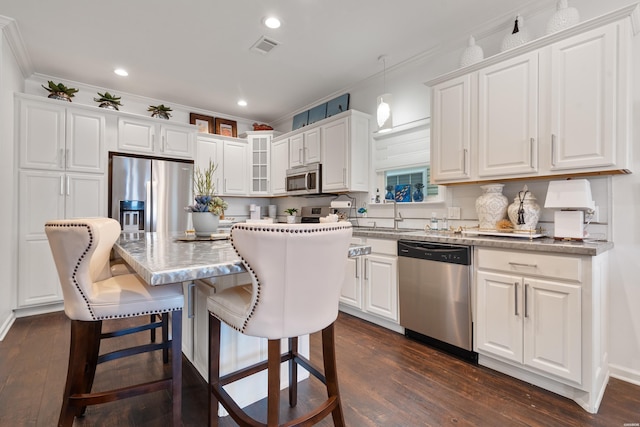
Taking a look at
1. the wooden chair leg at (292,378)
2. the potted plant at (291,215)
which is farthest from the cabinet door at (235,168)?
the wooden chair leg at (292,378)

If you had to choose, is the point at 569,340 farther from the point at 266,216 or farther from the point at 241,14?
the point at 266,216

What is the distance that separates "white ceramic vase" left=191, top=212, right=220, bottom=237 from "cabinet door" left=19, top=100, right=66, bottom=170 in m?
2.50

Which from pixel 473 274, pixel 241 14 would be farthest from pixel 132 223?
pixel 473 274

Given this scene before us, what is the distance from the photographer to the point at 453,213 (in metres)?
2.85

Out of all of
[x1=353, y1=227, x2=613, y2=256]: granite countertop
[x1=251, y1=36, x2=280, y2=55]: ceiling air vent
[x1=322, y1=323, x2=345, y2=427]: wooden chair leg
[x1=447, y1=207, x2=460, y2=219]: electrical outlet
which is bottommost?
[x1=322, y1=323, x2=345, y2=427]: wooden chair leg

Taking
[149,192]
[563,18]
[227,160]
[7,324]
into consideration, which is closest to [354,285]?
[563,18]

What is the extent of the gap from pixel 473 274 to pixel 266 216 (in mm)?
4014

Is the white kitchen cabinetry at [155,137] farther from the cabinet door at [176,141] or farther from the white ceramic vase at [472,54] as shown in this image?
the white ceramic vase at [472,54]

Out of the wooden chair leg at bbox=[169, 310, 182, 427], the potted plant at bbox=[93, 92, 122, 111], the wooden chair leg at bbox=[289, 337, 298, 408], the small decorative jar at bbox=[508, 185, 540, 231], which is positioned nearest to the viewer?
the wooden chair leg at bbox=[169, 310, 182, 427]

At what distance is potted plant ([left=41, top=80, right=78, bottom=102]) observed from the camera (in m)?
3.40

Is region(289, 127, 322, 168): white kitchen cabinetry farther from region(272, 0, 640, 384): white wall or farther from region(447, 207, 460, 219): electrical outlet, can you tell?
region(447, 207, 460, 219): electrical outlet

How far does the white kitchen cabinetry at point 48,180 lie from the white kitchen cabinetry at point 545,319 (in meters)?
4.14

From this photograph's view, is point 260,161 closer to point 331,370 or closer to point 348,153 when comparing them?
point 348,153

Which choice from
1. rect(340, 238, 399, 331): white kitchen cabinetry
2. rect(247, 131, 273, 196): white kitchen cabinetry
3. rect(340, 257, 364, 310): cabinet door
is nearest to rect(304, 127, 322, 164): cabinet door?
rect(247, 131, 273, 196): white kitchen cabinetry
